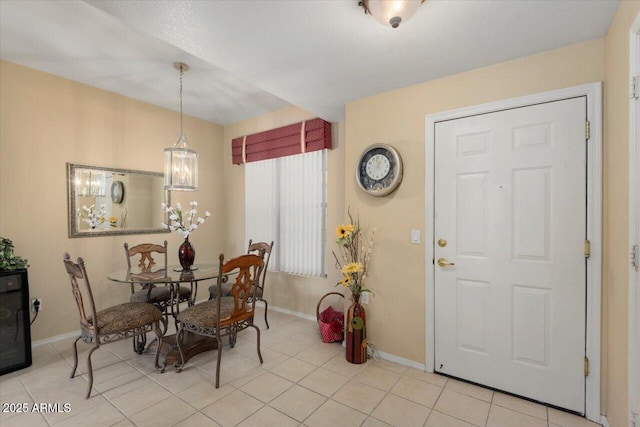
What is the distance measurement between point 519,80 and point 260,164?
3077mm

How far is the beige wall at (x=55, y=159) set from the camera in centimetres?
267

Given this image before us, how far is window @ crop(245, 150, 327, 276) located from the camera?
355cm

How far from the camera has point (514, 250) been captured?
2031 mm

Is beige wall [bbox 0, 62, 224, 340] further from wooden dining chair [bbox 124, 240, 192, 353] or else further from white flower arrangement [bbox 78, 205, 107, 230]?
wooden dining chair [bbox 124, 240, 192, 353]

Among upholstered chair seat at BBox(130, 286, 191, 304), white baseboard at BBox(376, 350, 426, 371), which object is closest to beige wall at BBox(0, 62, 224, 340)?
upholstered chair seat at BBox(130, 286, 191, 304)

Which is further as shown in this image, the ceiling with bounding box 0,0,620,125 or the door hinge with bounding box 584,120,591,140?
the door hinge with bounding box 584,120,591,140

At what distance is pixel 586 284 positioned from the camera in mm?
1806

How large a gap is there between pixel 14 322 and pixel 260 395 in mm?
2160

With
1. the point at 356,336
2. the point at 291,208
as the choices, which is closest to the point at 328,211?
the point at 291,208

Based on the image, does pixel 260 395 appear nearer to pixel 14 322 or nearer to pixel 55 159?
pixel 14 322

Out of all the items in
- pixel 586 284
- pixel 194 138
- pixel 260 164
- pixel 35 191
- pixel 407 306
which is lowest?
pixel 407 306

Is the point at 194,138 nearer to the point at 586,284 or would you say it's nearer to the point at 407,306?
the point at 407,306

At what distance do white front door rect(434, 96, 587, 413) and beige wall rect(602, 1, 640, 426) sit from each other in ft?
0.37

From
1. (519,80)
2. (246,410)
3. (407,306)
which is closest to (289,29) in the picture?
(519,80)
